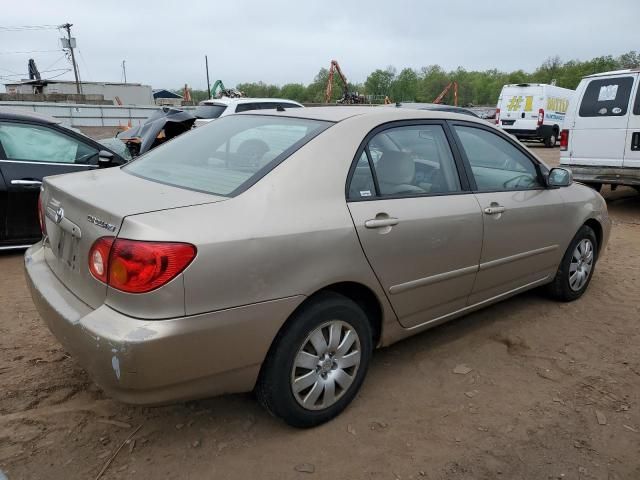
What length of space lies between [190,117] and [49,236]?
5.12 m

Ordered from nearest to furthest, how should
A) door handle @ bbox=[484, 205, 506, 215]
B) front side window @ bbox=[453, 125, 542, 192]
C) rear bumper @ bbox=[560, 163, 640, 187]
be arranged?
door handle @ bbox=[484, 205, 506, 215], front side window @ bbox=[453, 125, 542, 192], rear bumper @ bbox=[560, 163, 640, 187]

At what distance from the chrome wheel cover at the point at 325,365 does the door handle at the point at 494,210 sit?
1.24m

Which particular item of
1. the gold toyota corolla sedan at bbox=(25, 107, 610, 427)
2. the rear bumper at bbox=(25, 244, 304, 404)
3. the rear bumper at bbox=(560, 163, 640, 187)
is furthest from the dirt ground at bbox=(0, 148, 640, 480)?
the rear bumper at bbox=(560, 163, 640, 187)

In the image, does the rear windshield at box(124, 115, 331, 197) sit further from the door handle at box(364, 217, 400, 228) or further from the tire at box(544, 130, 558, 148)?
the tire at box(544, 130, 558, 148)

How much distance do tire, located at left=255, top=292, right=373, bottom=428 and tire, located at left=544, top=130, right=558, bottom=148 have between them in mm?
19045

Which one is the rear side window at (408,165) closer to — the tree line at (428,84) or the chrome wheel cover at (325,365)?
the chrome wheel cover at (325,365)

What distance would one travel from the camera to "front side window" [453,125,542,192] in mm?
3393

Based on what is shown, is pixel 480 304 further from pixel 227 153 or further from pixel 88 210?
pixel 88 210

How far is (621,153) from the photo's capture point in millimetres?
7488

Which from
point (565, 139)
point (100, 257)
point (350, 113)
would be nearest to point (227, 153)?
point (350, 113)

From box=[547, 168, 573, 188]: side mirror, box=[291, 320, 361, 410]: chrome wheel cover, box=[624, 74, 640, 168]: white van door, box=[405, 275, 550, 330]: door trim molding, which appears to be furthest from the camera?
box=[624, 74, 640, 168]: white van door

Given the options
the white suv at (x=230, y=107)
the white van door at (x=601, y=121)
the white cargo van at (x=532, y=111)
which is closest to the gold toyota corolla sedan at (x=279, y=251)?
the white van door at (x=601, y=121)

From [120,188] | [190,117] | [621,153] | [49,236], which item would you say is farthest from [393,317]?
[621,153]

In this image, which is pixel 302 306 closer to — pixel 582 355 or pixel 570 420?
pixel 570 420
